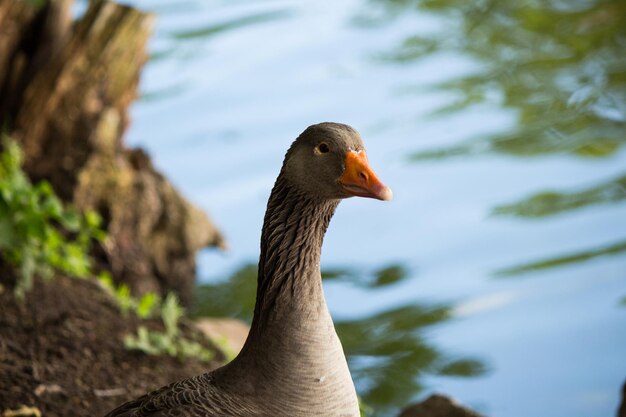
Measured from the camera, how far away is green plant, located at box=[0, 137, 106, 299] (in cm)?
505

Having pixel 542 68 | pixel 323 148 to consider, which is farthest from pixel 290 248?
pixel 542 68

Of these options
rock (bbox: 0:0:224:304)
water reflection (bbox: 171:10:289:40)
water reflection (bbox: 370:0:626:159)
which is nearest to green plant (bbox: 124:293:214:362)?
rock (bbox: 0:0:224:304)

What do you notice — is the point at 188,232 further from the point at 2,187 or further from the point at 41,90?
the point at 2,187

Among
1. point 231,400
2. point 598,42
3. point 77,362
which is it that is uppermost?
point 598,42

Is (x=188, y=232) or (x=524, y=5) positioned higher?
(x=524, y=5)

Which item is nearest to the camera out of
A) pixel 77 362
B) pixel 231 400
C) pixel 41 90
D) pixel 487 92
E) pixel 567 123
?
pixel 231 400

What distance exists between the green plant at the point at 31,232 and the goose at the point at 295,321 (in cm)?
178

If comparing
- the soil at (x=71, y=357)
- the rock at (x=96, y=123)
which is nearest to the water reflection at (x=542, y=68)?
the rock at (x=96, y=123)

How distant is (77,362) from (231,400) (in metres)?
1.69

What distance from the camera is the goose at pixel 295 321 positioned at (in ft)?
10.9

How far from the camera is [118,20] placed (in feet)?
22.5

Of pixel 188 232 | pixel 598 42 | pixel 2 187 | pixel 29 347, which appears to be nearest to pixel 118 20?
pixel 188 232

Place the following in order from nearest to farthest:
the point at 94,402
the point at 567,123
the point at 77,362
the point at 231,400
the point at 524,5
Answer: the point at 231,400 < the point at 94,402 < the point at 77,362 < the point at 567,123 < the point at 524,5

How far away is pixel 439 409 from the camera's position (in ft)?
15.2
